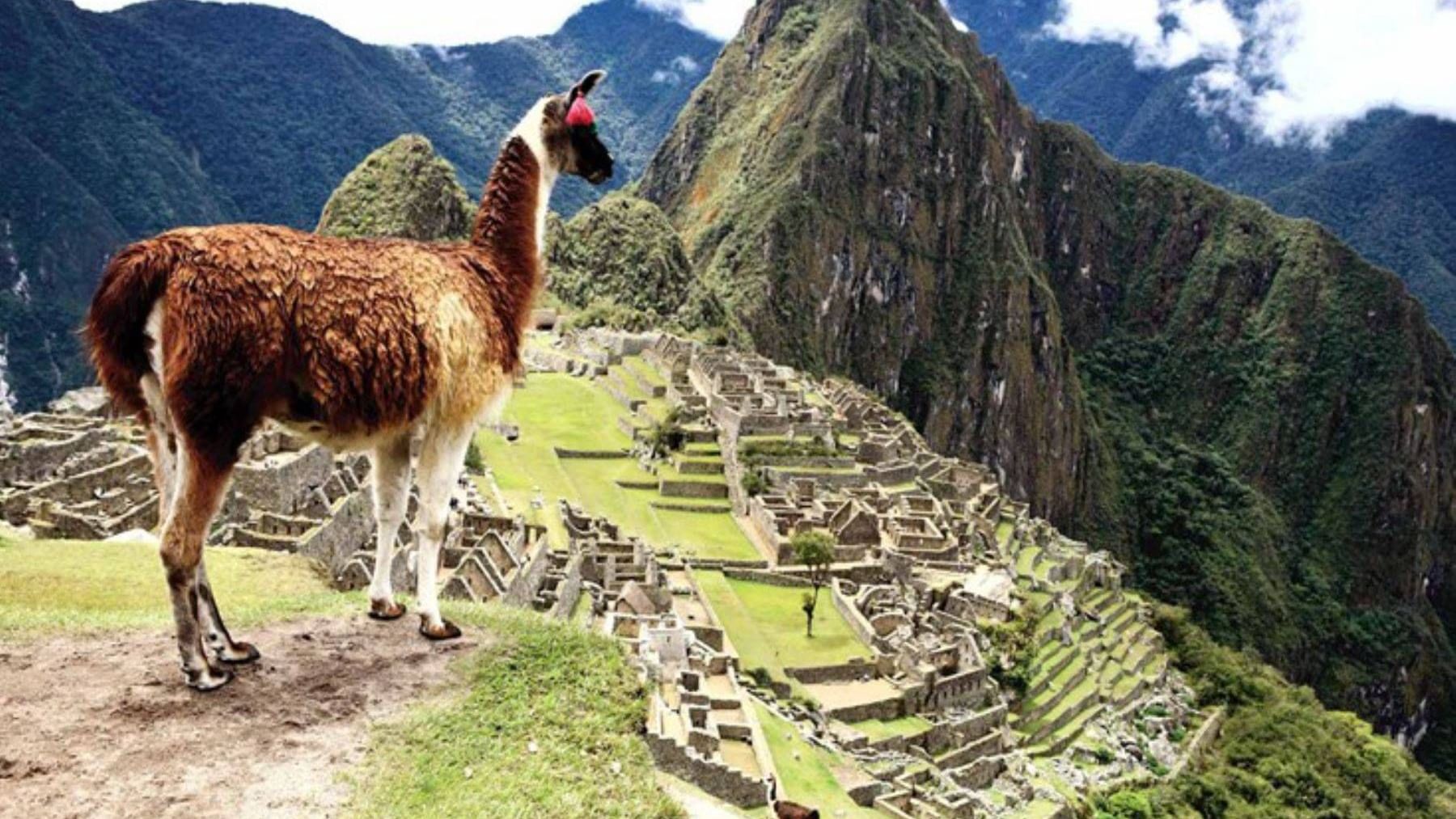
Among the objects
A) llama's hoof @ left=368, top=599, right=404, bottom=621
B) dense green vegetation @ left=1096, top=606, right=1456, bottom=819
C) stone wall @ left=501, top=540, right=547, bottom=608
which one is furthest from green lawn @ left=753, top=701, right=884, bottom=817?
dense green vegetation @ left=1096, top=606, right=1456, bottom=819

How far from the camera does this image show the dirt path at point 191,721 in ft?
18.2

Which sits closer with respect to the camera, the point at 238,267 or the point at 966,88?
the point at 238,267

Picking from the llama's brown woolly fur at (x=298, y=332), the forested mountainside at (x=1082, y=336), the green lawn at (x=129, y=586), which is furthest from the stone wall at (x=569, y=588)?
the forested mountainside at (x=1082, y=336)

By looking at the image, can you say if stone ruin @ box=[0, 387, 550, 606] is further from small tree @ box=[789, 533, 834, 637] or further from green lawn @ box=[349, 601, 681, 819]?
small tree @ box=[789, 533, 834, 637]

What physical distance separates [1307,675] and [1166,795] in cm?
8227

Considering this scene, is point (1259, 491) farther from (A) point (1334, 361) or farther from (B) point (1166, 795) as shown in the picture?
(B) point (1166, 795)

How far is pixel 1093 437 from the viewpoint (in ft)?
489

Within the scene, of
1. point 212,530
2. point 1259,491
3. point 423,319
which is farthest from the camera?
point 1259,491

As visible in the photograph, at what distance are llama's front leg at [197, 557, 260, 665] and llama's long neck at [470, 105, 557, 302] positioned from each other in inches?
94.0

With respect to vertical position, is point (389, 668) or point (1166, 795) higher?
point (389, 668)

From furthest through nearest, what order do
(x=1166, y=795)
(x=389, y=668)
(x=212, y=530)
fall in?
(x=1166, y=795)
(x=212, y=530)
(x=389, y=668)

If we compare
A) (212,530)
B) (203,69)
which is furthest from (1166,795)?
(203,69)

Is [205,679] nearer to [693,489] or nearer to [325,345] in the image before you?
[325,345]

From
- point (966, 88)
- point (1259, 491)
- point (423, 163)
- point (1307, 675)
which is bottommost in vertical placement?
point (1307, 675)
